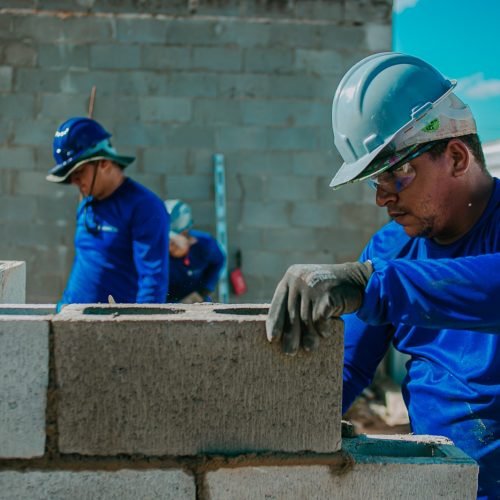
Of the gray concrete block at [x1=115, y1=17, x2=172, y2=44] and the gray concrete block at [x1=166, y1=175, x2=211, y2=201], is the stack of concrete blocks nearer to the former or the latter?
→ the gray concrete block at [x1=166, y1=175, x2=211, y2=201]

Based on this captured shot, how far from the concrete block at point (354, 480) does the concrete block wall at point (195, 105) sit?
211 inches

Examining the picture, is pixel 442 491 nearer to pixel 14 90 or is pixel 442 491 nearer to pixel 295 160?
pixel 295 160

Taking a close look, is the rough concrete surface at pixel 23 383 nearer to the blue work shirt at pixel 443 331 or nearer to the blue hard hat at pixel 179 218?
the blue work shirt at pixel 443 331

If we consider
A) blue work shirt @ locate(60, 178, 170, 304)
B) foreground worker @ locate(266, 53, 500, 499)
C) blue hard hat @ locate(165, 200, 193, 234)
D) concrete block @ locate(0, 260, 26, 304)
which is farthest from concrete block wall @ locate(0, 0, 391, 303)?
foreground worker @ locate(266, 53, 500, 499)

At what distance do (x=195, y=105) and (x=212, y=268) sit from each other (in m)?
1.84

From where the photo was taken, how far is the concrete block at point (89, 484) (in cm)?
212

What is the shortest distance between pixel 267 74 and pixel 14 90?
8.00 feet

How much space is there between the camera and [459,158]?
2279mm

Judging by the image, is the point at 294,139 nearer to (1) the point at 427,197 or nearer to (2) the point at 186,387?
(1) the point at 427,197

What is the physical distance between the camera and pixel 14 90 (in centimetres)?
744

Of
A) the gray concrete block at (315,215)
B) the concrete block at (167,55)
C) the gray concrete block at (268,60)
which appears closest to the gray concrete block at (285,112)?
the gray concrete block at (268,60)

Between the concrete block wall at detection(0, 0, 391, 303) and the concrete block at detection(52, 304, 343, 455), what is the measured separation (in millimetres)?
5381

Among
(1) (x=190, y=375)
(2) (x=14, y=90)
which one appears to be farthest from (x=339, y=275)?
(2) (x=14, y=90)

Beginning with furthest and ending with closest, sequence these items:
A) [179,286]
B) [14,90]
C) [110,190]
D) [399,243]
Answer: [14,90]
[179,286]
[110,190]
[399,243]
